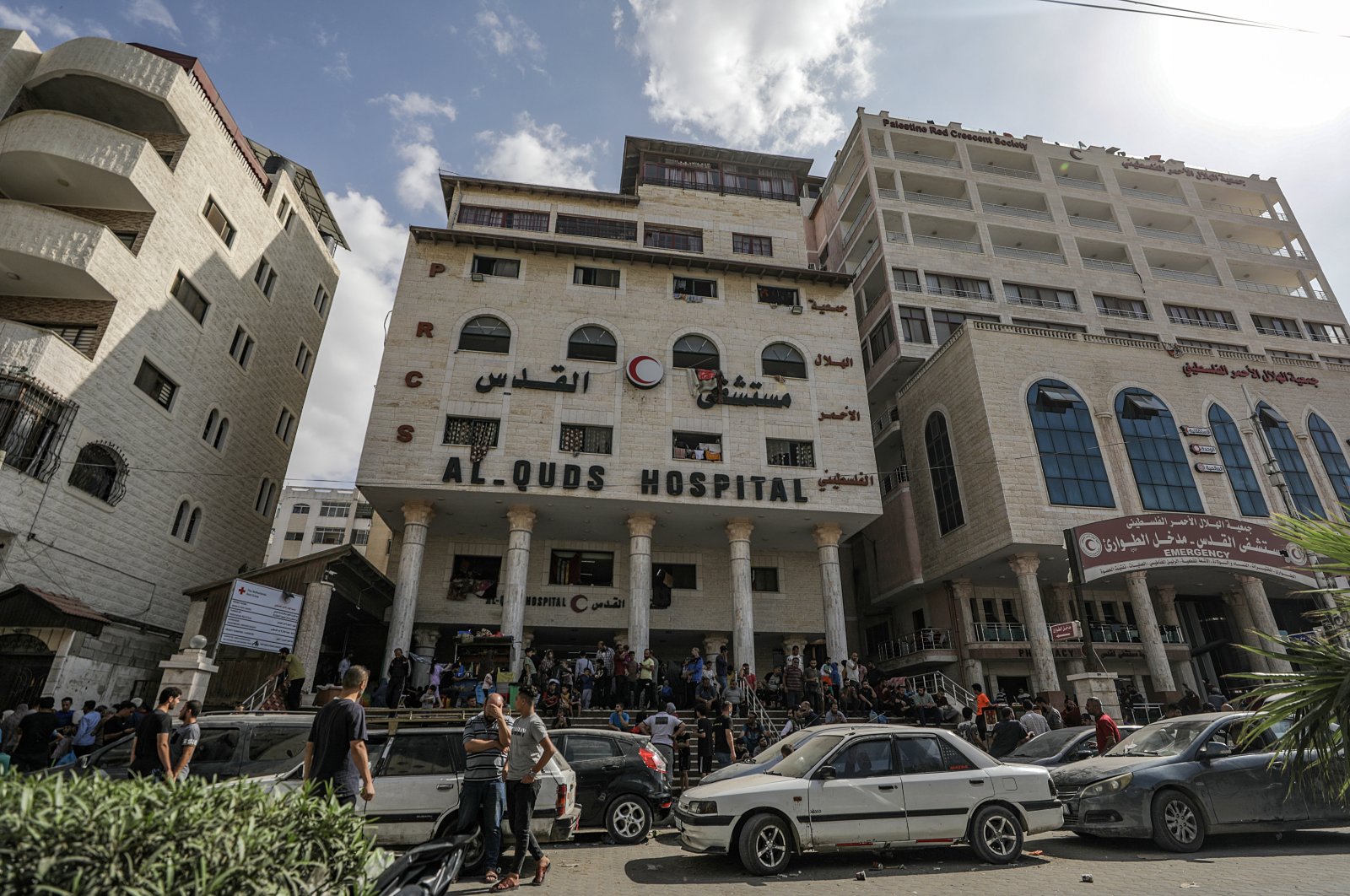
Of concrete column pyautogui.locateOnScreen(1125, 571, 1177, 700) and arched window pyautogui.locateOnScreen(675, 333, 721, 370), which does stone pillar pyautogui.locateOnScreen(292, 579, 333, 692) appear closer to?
arched window pyautogui.locateOnScreen(675, 333, 721, 370)

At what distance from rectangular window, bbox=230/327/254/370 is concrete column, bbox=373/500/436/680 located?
8737 millimetres

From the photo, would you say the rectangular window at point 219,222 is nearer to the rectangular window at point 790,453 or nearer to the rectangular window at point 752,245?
the rectangular window at point 752,245

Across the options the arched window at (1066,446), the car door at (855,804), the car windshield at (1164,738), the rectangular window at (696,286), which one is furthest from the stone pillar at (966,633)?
the car door at (855,804)

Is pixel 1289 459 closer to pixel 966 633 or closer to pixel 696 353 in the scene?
pixel 966 633

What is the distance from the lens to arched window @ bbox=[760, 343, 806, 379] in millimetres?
26047

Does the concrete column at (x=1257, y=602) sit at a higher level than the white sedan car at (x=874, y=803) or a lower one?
higher

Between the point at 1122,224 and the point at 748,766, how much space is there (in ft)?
130

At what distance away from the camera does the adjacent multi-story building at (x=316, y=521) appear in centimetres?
6519

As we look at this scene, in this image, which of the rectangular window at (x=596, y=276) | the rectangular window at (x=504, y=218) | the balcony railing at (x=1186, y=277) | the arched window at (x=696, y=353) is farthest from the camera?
the balcony railing at (x=1186, y=277)

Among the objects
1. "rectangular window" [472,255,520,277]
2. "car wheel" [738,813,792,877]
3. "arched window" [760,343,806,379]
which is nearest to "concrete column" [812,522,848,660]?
"arched window" [760,343,806,379]

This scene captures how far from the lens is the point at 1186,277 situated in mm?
37125

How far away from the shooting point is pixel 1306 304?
37.6 m

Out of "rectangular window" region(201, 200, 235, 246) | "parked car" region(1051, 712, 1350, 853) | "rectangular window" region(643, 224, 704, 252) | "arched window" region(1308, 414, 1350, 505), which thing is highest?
"rectangular window" region(643, 224, 704, 252)

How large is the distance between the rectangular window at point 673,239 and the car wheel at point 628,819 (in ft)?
80.2
